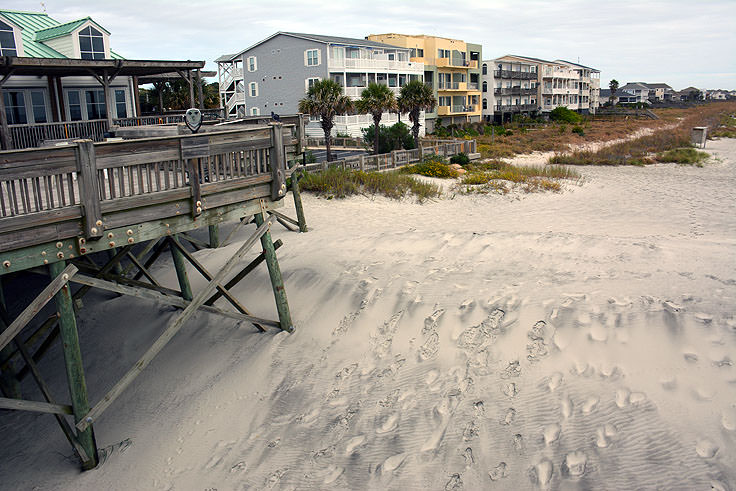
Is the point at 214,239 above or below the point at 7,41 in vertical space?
below

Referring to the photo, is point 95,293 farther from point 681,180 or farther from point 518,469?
point 681,180

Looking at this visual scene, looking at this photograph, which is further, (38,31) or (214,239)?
(38,31)

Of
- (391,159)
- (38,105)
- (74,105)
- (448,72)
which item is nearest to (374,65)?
(448,72)

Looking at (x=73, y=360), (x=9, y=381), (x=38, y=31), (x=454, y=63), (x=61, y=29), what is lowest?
(x=9, y=381)

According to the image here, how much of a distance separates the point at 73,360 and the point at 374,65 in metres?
48.0

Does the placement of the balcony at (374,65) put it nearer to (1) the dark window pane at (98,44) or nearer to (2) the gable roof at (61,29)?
(1) the dark window pane at (98,44)

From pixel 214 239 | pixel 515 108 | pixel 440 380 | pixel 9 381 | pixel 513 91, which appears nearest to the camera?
pixel 440 380

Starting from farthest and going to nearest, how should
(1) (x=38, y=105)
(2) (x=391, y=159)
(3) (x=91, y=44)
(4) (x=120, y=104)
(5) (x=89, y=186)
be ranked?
(2) (x=391, y=159) → (3) (x=91, y=44) → (4) (x=120, y=104) → (1) (x=38, y=105) → (5) (x=89, y=186)

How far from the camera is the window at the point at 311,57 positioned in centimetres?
4872

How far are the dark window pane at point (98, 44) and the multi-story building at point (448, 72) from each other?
138 ft

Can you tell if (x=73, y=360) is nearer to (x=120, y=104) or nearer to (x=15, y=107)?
(x=15, y=107)

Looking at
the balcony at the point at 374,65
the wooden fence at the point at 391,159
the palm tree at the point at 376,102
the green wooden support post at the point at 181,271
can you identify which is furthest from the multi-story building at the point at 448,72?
the green wooden support post at the point at 181,271

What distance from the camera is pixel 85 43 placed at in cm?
2256

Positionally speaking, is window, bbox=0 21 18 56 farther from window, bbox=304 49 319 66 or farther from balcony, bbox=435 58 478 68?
balcony, bbox=435 58 478 68
